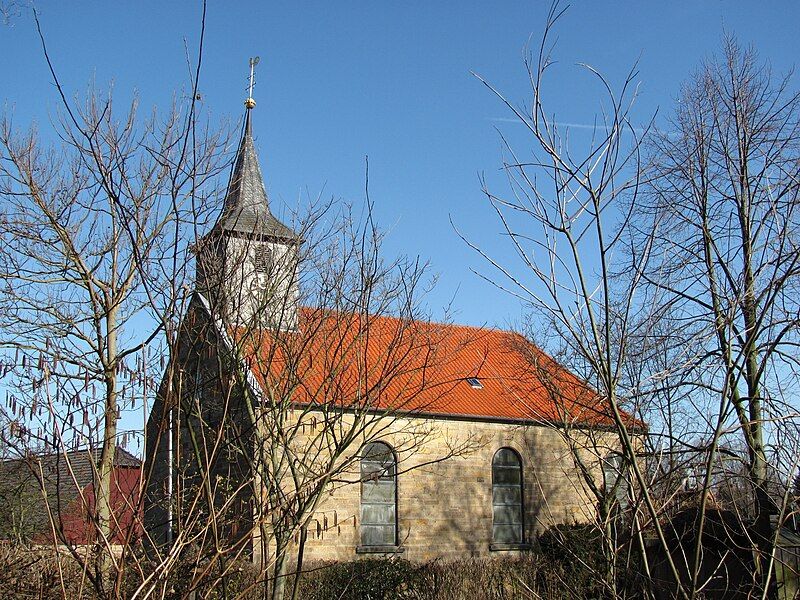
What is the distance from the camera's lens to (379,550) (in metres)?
18.8

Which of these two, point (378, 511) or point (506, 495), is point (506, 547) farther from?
point (378, 511)

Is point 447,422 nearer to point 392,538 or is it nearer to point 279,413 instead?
point 392,538

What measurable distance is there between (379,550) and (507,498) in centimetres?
407

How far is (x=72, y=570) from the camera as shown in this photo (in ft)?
19.1

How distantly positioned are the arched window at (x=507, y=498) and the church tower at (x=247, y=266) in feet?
42.9

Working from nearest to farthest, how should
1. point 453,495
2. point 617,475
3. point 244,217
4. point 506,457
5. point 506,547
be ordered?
point 617,475, point 244,217, point 453,495, point 506,547, point 506,457

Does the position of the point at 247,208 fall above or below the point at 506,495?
above

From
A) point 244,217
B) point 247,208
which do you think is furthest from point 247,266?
point 247,208

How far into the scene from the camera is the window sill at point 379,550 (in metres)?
18.6

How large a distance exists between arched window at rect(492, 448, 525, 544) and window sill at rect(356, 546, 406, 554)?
3.01 metres

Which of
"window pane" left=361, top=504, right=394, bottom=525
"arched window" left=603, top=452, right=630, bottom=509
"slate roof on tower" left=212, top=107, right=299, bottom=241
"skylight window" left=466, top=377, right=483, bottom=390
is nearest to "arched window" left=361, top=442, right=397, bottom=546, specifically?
"window pane" left=361, top=504, right=394, bottom=525

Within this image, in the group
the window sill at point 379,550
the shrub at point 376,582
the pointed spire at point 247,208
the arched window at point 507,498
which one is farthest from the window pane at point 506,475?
the pointed spire at point 247,208

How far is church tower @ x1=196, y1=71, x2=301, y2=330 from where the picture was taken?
14.1 ft

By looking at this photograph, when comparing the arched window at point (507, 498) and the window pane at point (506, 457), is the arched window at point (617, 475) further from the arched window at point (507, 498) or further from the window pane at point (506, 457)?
the window pane at point (506, 457)
